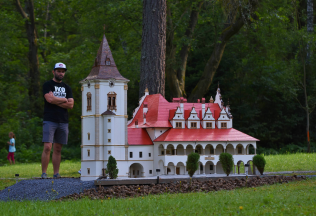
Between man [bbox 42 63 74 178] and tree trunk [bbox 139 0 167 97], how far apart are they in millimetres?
5883

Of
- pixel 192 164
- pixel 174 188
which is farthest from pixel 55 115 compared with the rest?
pixel 174 188

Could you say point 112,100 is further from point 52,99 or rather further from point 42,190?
point 42,190

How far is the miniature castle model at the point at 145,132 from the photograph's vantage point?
45.3ft

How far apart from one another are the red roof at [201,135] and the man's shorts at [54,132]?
3.17 metres

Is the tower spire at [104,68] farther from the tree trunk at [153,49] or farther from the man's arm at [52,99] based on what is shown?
the tree trunk at [153,49]

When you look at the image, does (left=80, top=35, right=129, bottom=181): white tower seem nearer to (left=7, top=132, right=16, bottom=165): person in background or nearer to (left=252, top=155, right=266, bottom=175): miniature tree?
(left=252, top=155, right=266, bottom=175): miniature tree

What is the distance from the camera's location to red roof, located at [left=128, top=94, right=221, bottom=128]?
15195mm

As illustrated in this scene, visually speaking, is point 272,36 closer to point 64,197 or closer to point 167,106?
point 167,106

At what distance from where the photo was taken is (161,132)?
15.1 m

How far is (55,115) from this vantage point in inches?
519

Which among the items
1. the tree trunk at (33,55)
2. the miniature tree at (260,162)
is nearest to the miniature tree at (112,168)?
the miniature tree at (260,162)

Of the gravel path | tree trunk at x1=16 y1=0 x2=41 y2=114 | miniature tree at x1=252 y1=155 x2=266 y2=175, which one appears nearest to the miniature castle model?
miniature tree at x1=252 y1=155 x2=266 y2=175

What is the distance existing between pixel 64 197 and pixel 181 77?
16.6 metres

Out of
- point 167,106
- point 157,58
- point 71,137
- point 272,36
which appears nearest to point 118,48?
point 71,137
